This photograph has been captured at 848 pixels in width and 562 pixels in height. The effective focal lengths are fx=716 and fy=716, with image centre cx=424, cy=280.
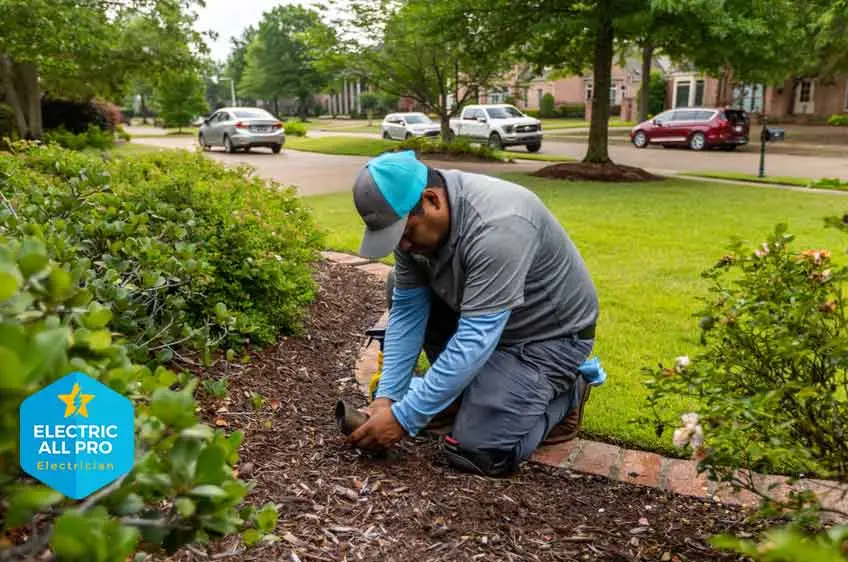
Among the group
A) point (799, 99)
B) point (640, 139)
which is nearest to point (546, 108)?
point (799, 99)

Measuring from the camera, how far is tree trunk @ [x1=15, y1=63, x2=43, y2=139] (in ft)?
60.0

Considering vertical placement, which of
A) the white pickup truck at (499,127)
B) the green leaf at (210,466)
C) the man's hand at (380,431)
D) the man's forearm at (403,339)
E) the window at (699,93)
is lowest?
the man's hand at (380,431)

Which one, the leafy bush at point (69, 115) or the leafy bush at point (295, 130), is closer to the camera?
Answer: the leafy bush at point (69, 115)

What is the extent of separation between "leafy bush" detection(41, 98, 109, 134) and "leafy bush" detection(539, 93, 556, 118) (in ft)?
100

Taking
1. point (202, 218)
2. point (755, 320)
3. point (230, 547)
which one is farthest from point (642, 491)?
point (202, 218)

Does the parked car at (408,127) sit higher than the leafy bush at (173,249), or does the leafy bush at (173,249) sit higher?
the parked car at (408,127)

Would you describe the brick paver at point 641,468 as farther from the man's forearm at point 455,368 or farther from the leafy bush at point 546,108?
the leafy bush at point 546,108

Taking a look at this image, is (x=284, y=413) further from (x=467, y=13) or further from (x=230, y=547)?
(x=467, y=13)

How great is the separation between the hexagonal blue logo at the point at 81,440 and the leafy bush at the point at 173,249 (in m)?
1.37

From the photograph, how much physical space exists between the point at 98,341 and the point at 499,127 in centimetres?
2297

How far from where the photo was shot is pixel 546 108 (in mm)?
47969

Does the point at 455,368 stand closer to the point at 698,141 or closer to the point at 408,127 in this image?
the point at 698,141

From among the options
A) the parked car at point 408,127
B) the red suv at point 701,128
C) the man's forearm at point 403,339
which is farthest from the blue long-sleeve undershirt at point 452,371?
the parked car at point 408,127

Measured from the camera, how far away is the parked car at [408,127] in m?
25.6
